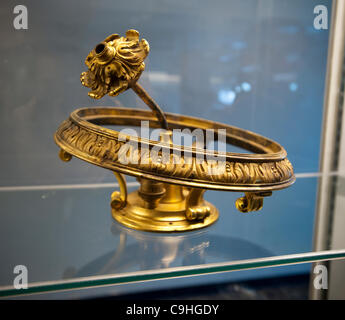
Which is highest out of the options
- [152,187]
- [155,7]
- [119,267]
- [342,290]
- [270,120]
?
[155,7]

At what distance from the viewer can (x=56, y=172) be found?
1.03 metres

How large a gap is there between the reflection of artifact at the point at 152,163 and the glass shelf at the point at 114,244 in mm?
45

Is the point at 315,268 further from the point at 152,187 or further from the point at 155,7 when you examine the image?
the point at 155,7

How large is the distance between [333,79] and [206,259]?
0.77 meters

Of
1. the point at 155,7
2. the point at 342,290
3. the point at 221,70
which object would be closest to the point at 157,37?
the point at 155,7

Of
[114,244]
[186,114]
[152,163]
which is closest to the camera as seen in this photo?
[152,163]

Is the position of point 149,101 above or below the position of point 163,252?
above

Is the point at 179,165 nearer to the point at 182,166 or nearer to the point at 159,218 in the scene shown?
the point at 182,166

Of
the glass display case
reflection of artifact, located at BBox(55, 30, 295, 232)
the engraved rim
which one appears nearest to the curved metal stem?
reflection of artifact, located at BBox(55, 30, 295, 232)

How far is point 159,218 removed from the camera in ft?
2.39

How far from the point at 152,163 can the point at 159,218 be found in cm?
18

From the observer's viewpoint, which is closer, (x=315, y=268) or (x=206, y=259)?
(x=206, y=259)

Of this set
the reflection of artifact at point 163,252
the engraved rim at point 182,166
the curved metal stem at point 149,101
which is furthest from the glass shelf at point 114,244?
the curved metal stem at point 149,101

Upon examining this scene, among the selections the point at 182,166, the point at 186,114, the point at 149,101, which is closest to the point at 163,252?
the point at 182,166
